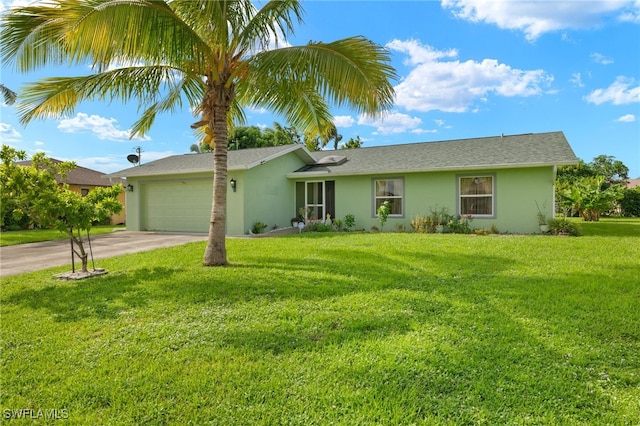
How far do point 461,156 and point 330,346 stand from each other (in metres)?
12.8

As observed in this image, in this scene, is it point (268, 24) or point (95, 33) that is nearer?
point (95, 33)

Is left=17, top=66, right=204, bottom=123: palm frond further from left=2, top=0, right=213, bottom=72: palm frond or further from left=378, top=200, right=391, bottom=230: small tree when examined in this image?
left=378, top=200, right=391, bottom=230: small tree

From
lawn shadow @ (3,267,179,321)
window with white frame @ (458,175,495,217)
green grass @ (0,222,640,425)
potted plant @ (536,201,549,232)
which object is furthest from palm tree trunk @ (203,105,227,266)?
potted plant @ (536,201,549,232)

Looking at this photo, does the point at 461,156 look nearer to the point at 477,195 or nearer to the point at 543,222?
the point at 477,195

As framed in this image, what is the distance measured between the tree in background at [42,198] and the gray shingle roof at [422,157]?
7.00 m

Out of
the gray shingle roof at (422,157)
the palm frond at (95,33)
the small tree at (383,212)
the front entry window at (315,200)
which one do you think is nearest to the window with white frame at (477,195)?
the gray shingle roof at (422,157)

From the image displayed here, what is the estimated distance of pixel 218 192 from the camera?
300 inches

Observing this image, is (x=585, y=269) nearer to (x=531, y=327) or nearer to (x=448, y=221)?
(x=531, y=327)

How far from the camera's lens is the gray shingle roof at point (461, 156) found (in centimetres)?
1274

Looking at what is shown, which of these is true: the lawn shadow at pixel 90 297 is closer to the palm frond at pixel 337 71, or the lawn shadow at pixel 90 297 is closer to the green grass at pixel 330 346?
the green grass at pixel 330 346

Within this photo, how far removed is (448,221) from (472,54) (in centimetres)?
816

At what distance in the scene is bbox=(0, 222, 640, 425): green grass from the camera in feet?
8.79

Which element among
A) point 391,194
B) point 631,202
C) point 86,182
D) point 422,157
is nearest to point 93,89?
point 391,194

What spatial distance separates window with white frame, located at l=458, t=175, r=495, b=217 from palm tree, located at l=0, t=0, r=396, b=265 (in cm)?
807
